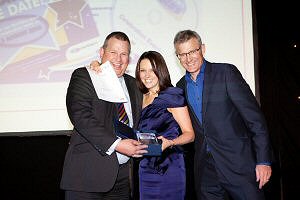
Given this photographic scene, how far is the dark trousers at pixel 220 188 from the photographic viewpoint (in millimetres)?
2152

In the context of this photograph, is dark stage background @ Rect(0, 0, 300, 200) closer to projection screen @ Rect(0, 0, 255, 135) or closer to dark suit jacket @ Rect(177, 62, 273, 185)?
projection screen @ Rect(0, 0, 255, 135)

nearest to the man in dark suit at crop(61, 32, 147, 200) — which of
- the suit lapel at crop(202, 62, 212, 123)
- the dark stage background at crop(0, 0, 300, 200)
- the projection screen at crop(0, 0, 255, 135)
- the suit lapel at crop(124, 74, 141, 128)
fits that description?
the suit lapel at crop(124, 74, 141, 128)

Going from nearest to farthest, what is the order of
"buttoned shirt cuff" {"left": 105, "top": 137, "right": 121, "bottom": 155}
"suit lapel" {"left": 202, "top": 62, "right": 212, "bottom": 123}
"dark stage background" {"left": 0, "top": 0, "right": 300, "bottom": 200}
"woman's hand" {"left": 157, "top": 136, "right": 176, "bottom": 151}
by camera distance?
"buttoned shirt cuff" {"left": 105, "top": 137, "right": 121, "bottom": 155} → "woman's hand" {"left": 157, "top": 136, "right": 176, "bottom": 151} → "suit lapel" {"left": 202, "top": 62, "right": 212, "bottom": 123} → "dark stage background" {"left": 0, "top": 0, "right": 300, "bottom": 200}

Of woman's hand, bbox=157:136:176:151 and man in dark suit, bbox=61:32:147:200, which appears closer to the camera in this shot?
man in dark suit, bbox=61:32:147:200

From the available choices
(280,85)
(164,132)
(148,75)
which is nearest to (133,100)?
(148,75)

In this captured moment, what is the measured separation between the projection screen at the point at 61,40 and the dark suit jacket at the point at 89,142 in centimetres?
123

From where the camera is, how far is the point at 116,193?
2.19 meters

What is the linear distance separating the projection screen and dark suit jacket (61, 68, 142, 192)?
1232 millimetres

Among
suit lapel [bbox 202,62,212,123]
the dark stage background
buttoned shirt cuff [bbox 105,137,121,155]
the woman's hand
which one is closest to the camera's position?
buttoned shirt cuff [bbox 105,137,121,155]

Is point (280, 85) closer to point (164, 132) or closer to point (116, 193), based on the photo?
point (164, 132)

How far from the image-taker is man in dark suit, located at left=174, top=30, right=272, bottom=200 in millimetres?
2123

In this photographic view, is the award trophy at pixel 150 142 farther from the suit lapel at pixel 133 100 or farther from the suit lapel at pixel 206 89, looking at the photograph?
the suit lapel at pixel 206 89

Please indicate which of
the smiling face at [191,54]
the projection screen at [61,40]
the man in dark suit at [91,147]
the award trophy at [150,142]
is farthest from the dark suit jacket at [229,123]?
the projection screen at [61,40]

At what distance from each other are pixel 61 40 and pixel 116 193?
68.0 inches
